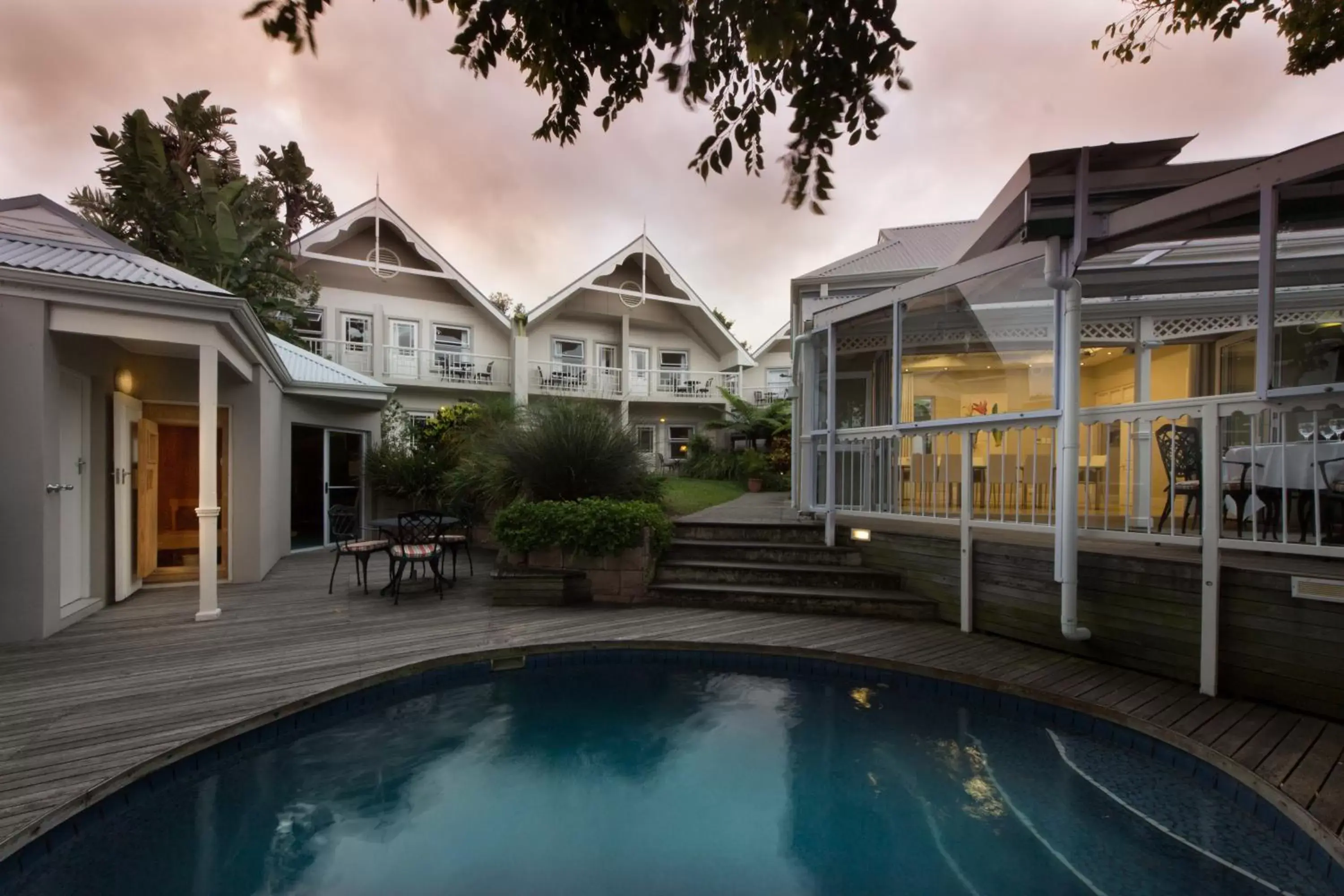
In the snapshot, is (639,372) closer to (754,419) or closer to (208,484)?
(754,419)

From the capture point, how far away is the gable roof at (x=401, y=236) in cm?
1393

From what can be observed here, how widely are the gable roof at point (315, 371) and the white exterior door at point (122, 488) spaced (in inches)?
103

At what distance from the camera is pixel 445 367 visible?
15.0 m

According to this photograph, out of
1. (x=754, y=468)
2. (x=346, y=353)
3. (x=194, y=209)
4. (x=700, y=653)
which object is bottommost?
(x=700, y=653)

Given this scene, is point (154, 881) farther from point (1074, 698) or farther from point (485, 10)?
point (1074, 698)

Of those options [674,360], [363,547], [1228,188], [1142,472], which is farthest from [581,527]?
[674,360]

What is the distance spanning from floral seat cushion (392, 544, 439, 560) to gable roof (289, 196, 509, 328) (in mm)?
9976

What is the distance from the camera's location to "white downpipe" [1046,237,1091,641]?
4.27m

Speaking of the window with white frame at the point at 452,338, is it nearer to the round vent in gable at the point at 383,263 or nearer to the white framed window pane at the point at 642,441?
the round vent in gable at the point at 383,263

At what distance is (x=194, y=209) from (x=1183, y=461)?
18.3m

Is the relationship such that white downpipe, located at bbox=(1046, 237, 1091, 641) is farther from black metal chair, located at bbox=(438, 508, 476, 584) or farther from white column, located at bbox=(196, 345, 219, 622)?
white column, located at bbox=(196, 345, 219, 622)

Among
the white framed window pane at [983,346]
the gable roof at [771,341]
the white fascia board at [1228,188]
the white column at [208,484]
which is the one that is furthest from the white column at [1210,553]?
the gable roof at [771,341]

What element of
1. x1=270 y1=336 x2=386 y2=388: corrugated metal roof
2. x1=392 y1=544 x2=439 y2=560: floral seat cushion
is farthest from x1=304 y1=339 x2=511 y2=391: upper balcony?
x1=392 y1=544 x2=439 y2=560: floral seat cushion

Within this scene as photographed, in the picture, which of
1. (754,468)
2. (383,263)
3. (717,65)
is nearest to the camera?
(717,65)
